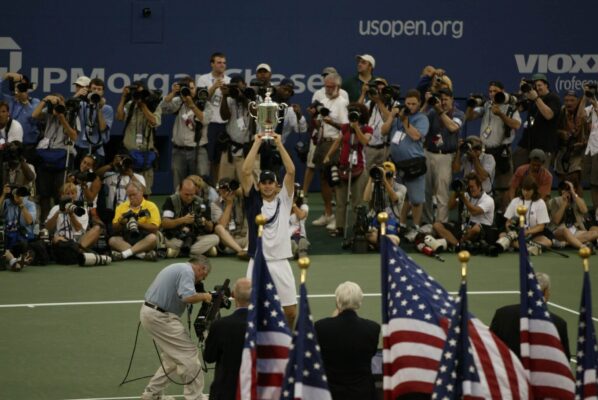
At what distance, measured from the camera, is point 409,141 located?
21344mm

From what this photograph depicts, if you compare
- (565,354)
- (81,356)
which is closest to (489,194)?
(81,356)

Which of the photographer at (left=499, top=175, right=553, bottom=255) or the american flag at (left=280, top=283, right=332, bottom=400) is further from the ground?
the photographer at (left=499, top=175, right=553, bottom=255)

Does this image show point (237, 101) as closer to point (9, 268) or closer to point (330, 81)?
point (330, 81)

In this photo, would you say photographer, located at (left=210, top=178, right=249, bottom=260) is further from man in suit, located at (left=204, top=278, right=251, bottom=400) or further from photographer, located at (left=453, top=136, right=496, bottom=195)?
man in suit, located at (left=204, top=278, right=251, bottom=400)

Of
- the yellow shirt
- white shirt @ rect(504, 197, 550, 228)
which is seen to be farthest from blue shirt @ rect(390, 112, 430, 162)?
the yellow shirt

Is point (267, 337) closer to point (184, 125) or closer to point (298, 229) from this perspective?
point (298, 229)

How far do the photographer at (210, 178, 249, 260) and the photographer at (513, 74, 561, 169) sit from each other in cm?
557

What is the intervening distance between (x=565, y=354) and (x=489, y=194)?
11728 millimetres

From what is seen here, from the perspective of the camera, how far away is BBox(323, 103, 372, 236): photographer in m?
21.5

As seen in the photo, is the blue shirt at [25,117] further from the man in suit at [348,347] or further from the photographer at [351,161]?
the man in suit at [348,347]

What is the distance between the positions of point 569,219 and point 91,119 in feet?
27.0

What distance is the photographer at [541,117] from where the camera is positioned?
2250 centimetres

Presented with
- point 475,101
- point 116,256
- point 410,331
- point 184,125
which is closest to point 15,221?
point 116,256

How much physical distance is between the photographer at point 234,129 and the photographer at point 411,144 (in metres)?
2.36
